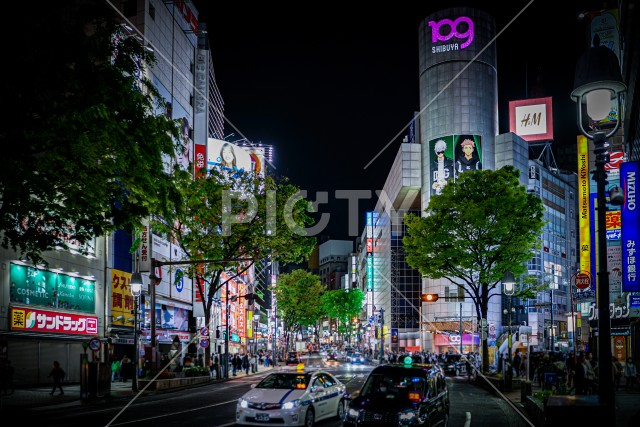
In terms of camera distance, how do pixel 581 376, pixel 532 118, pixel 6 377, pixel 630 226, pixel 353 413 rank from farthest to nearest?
pixel 532 118 → pixel 6 377 → pixel 630 226 → pixel 581 376 → pixel 353 413

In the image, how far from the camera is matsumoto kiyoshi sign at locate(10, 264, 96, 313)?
107 ft

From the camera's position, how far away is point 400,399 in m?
13.9

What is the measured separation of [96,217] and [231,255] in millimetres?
24735

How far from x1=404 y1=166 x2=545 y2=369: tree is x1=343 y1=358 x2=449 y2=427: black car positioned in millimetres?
22014

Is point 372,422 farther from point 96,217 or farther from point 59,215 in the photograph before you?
point 59,215

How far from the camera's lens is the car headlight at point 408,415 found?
13125mm

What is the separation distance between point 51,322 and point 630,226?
29103 mm

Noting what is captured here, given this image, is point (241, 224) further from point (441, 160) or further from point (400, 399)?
point (441, 160)

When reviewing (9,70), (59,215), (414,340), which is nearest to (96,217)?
(59,215)

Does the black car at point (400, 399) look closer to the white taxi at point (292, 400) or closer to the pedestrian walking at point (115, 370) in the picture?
the white taxi at point (292, 400)

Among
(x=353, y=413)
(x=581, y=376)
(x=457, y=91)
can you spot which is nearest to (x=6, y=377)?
(x=353, y=413)

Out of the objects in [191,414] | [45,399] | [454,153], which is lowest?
[45,399]

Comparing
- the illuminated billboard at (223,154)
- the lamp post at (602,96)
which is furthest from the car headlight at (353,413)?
the illuminated billboard at (223,154)

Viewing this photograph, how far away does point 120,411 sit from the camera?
69.2ft
